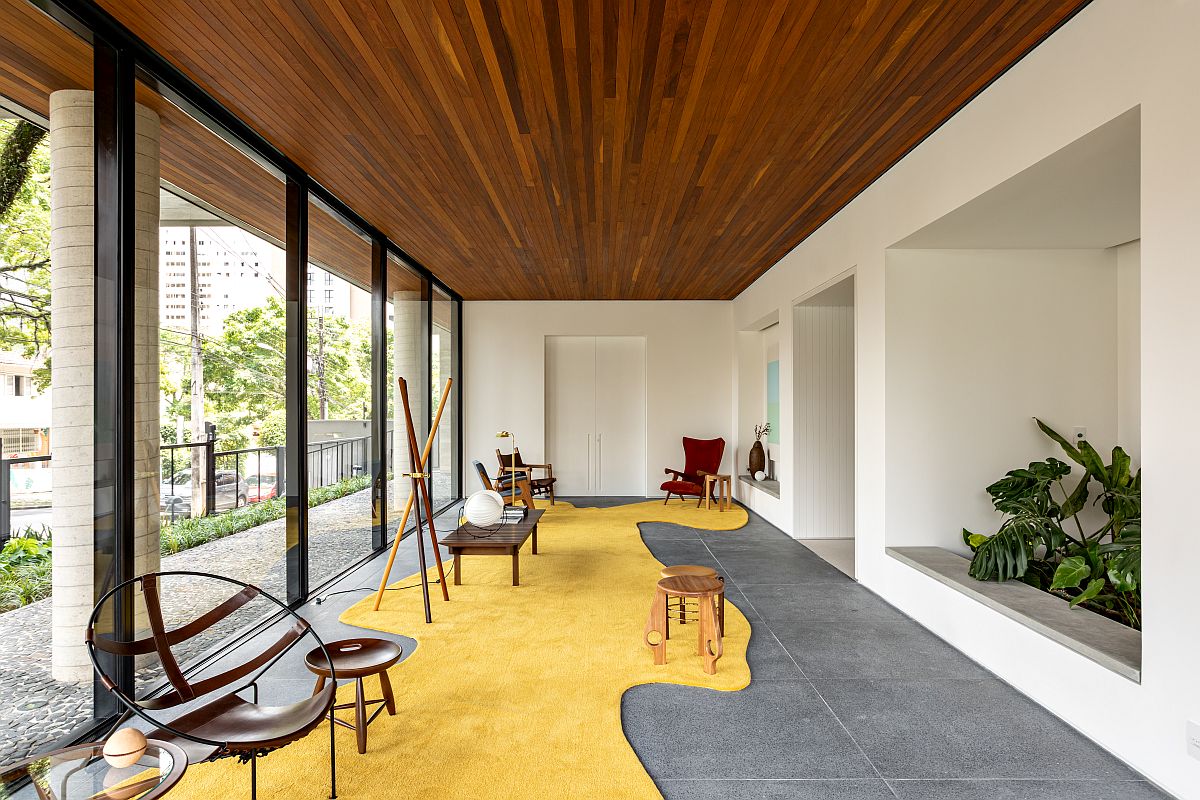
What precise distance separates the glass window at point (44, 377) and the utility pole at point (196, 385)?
39.6 inches

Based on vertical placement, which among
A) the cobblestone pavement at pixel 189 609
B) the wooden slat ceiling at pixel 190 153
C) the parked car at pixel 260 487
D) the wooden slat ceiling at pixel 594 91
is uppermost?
the wooden slat ceiling at pixel 594 91

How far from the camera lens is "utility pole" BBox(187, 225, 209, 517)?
3.67m

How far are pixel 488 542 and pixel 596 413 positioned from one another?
5465mm

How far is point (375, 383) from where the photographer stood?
5.88 m

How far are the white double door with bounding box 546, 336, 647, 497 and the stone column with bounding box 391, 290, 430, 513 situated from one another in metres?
2.81

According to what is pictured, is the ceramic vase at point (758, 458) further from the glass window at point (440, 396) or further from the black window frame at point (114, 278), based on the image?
the black window frame at point (114, 278)

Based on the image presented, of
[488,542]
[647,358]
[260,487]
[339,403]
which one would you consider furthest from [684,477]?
[260,487]

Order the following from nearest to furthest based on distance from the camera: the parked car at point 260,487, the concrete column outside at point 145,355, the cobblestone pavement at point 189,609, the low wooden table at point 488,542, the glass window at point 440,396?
the cobblestone pavement at point 189,609, the concrete column outside at point 145,355, the parked car at point 260,487, the low wooden table at point 488,542, the glass window at point 440,396

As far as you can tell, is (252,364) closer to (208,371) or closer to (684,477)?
(208,371)

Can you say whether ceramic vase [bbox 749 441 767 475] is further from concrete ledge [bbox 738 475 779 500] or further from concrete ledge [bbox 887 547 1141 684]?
concrete ledge [bbox 887 547 1141 684]

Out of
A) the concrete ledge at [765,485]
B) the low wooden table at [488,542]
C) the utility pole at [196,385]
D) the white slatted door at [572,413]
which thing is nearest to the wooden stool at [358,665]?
the utility pole at [196,385]

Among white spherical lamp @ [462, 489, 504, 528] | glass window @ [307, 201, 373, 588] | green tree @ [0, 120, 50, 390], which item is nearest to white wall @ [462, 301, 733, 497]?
glass window @ [307, 201, 373, 588]

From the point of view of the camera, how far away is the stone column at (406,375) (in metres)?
6.45

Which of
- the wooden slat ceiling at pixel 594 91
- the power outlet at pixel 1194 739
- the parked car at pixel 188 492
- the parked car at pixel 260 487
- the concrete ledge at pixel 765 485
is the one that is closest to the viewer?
the power outlet at pixel 1194 739
